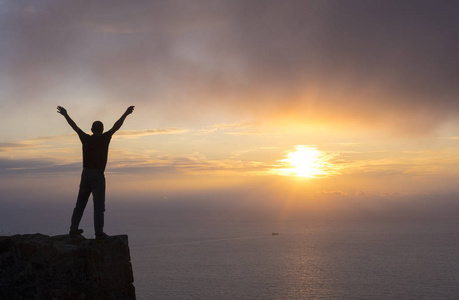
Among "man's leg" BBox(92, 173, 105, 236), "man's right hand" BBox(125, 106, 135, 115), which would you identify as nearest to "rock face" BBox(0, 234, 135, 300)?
"man's leg" BBox(92, 173, 105, 236)

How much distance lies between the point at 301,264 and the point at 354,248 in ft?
155

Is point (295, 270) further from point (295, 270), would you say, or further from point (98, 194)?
point (98, 194)

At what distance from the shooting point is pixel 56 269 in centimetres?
927

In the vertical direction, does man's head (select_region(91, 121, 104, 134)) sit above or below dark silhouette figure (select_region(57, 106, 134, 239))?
above

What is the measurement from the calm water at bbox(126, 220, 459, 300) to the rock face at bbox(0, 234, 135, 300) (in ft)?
294

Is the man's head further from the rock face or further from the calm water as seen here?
the calm water

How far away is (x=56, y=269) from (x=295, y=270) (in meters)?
127

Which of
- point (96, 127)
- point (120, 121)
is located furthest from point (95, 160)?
point (120, 121)

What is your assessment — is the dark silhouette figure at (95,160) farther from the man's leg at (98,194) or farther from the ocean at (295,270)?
the ocean at (295,270)

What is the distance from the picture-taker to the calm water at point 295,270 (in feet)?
327

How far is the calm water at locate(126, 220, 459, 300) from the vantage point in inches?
3925

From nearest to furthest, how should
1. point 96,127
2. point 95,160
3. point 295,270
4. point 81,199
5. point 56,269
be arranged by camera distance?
point 56,269 → point 95,160 → point 96,127 → point 81,199 → point 295,270

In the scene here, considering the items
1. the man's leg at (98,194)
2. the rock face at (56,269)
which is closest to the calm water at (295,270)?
the man's leg at (98,194)

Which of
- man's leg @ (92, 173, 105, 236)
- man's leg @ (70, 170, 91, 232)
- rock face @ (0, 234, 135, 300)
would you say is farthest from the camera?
man's leg @ (70, 170, 91, 232)
